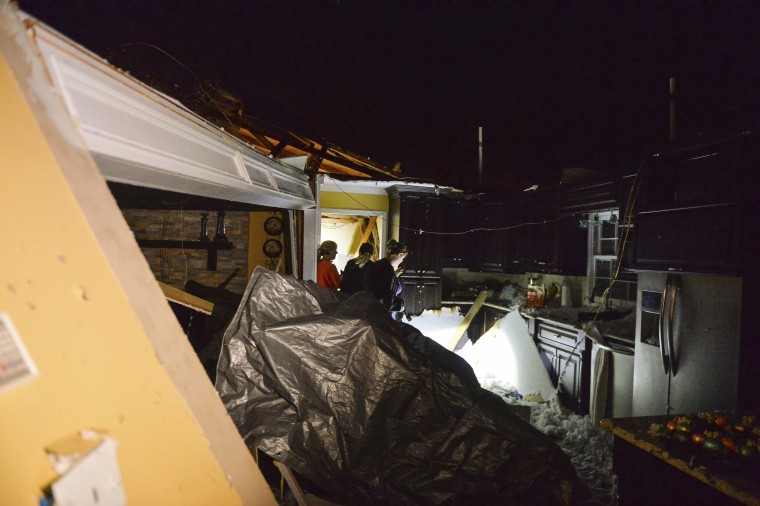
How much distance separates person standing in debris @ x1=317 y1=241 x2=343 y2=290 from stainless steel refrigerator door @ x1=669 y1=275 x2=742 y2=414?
12.7 ft

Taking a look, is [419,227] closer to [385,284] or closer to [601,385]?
[385,284]

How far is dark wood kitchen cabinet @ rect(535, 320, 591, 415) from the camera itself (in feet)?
14.3

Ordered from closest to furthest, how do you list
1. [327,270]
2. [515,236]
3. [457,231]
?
[327,270] < [515,236] < [457,231]

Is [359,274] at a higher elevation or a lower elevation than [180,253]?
lower

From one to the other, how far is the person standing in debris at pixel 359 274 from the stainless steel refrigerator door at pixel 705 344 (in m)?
3.24

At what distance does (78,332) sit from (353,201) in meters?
6.77

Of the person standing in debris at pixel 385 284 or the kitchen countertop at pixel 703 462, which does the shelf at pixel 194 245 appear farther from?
the kitchen countertop at pixel 703 462

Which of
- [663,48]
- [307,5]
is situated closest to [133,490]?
[307,5]

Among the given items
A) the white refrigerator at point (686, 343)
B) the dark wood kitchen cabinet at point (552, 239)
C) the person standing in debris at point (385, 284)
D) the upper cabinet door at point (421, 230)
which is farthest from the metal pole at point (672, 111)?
the upper cabinet door at point (421, 230)

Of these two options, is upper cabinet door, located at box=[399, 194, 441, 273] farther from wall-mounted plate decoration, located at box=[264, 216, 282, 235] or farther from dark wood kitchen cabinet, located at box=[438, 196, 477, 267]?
wall-mounted plate decoration, located at box=[264, 216, 282, 235]

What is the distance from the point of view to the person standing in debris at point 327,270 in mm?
4992

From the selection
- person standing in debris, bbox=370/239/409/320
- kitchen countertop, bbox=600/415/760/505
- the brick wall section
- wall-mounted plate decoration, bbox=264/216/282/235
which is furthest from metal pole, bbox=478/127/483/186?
kitchen countertop, bbox=600/415/760/505

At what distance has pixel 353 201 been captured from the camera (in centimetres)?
748

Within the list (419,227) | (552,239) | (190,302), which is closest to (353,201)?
(419,227)
